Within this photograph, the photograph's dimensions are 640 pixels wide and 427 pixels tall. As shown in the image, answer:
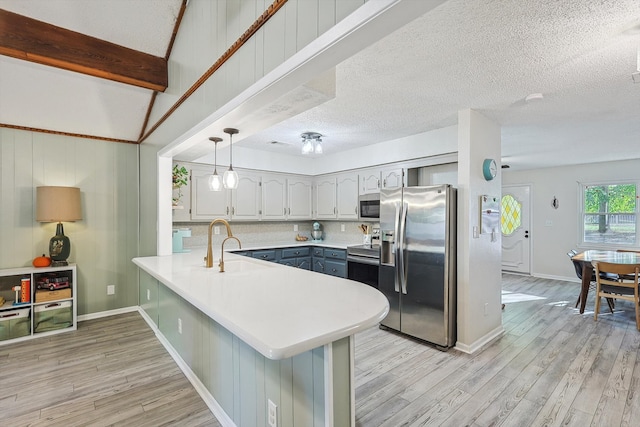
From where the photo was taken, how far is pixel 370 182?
15.2ft

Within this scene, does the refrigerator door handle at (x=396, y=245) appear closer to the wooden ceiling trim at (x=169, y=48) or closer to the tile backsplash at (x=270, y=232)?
the tile backsplash at (x=270, y=232)

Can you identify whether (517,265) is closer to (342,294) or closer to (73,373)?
(342,294)

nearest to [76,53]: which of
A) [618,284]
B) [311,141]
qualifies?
[311,141]

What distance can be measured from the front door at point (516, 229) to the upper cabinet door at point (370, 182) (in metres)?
4.04

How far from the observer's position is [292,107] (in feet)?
6.05

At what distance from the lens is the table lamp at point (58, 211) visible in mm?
3219

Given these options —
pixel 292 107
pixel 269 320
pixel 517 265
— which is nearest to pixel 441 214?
pixel 292 107

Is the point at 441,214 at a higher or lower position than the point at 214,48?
lower

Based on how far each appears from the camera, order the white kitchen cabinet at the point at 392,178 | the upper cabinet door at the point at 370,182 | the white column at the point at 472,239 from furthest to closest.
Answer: the upper cabinet door at the point at 370,182 → the white kitchen cabinet at the point at 392,178 → the white column at the point at 472,239

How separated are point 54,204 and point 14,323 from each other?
1247 mm

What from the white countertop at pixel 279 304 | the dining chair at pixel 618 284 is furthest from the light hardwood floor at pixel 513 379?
the white countertop at pixel 279 304

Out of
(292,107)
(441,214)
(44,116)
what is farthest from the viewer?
(44,116)

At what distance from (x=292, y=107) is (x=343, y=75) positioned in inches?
27.7

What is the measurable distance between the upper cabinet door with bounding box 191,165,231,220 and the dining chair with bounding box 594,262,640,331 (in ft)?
16.0
